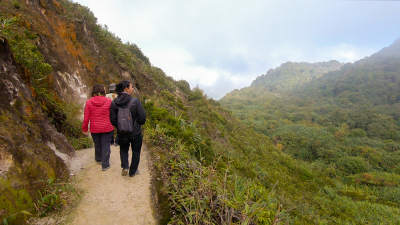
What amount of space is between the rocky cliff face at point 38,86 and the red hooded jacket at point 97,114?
0.75 m

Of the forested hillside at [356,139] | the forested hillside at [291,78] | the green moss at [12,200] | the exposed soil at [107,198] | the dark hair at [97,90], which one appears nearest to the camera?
the green moss at [12,200]

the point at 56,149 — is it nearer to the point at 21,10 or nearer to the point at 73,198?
the point at 73,198

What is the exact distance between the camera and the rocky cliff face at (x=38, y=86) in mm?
2447

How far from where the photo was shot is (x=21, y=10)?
6637mm

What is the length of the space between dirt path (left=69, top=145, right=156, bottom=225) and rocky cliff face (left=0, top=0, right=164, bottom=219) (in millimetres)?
437

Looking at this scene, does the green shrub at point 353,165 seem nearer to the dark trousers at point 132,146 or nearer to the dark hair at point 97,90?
the dark trousers at point 132,146

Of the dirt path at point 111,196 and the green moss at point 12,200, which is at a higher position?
the green moss at point 12,200

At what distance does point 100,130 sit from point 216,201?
2.64m

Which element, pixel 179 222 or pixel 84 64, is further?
pixel 84 64

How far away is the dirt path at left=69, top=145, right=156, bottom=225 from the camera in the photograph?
8.77 feet

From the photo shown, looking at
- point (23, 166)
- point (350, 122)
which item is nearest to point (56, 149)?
point (23, 166)

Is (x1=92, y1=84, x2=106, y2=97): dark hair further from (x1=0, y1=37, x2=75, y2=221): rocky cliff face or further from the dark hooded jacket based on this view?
(x1=0, y1=37, x2=75, y2=221): rocky cliff face

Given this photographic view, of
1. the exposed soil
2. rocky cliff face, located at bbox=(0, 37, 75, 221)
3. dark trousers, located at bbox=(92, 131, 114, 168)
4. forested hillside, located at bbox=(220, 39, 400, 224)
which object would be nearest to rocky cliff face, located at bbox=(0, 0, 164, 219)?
rocky cliff face, located at bbox=(0, 37, 75, 221)

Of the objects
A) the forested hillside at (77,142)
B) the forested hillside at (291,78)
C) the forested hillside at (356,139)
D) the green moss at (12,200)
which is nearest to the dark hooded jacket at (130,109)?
the forested hillside at (77,142)
